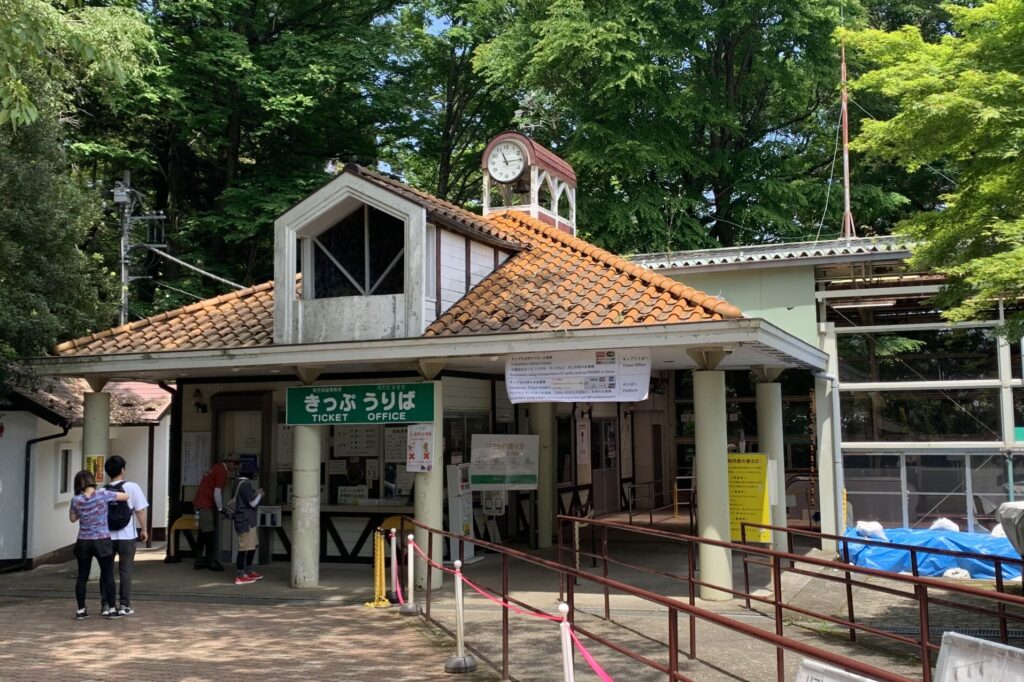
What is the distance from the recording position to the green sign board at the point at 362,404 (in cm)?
1209

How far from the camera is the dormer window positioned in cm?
1259

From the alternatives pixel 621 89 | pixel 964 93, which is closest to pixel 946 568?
pixel 964 93

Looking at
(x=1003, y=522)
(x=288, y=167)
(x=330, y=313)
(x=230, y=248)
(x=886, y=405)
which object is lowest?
(x=1003, y=522)

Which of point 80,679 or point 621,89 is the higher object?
point 621,89

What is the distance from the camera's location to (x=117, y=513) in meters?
10.5

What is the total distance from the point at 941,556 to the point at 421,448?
7867 millimetres

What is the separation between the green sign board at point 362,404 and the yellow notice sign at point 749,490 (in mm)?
4177

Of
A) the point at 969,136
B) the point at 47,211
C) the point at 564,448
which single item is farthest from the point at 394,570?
the point at 47,211

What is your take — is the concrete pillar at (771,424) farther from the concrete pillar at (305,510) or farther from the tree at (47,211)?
the tree at (47,211)

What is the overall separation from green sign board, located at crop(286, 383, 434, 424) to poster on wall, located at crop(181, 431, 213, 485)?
3528mm

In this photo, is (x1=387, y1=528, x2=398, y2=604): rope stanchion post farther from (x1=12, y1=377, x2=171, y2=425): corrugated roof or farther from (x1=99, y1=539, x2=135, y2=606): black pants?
(x1=12, y1=377, x2=171, y2=425): corrugated roof

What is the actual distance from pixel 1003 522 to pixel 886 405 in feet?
20.7

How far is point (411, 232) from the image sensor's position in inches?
470

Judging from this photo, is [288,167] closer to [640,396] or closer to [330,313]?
[330,313]
